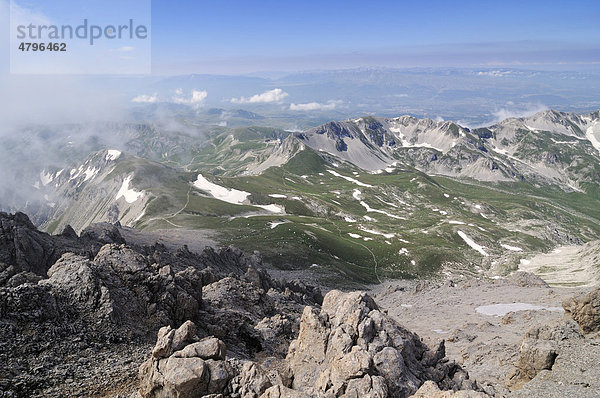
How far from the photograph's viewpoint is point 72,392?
18.3 meters

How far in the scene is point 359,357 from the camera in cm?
2003

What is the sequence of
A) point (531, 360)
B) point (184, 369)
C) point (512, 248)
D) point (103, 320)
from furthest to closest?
point (512, 248)
point (531, 360)
point (103, 320)
point (184, 369)

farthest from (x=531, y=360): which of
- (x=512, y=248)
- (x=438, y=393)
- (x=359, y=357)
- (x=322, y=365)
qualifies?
(x=512, y=248)

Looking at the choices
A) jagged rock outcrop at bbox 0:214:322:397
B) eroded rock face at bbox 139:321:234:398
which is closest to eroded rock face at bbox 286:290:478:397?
jagged rock outcrop at bbox 0:214:322:397

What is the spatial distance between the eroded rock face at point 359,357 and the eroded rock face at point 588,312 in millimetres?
16990

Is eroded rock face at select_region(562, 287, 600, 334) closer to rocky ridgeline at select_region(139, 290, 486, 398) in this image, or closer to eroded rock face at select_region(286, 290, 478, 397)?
eroded rock face at select_region(286, 290, 478, 397)

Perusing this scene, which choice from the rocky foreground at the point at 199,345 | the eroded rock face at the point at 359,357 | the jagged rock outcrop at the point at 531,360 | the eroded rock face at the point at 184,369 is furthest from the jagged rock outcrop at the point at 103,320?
the jagged rock outcrop at the point at 531,360

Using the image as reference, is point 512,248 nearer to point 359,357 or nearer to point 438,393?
point 359,357

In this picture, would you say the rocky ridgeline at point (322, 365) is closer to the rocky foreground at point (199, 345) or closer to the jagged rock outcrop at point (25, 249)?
the rocky foreground at point (199, 345)

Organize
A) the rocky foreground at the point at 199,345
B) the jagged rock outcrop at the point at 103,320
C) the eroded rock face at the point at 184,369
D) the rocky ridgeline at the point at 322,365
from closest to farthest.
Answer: the eroded rock face at the point at 184,369, the rocky ridgeline at the point at 322,365, the rocky foreground at the point at 199,345, the jagged rock outcrop at the point at 103,320

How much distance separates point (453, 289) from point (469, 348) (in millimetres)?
41678

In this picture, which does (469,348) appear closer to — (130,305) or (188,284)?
(188,284)

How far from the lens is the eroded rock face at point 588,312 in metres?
32.8

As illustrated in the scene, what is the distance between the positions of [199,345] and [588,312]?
117ft
